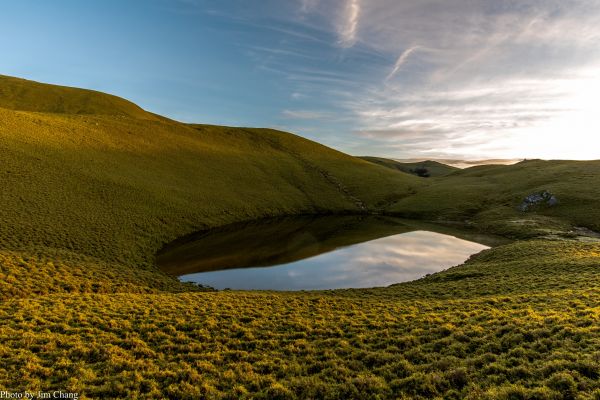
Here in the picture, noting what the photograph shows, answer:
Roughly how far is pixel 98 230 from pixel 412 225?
5605 cm

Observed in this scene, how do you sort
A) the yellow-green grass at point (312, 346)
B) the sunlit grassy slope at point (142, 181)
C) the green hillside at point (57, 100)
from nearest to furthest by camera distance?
the yellow-green grass at point (312, 346) → the sunlit grassy slope at point (142, 181) → the green hillside at point (57, 100)

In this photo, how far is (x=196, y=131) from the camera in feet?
357

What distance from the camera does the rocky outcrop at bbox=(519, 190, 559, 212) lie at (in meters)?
67.2

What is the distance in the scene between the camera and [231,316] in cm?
1834

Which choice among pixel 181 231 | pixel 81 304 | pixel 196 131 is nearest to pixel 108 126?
pixel 196 131

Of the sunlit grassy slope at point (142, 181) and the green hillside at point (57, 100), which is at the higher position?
the green hillside at point (57, 100)

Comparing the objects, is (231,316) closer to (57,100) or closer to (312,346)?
(312,346)

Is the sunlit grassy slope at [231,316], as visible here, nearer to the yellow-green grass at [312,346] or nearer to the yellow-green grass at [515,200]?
the yellow-green grass at [312,346]

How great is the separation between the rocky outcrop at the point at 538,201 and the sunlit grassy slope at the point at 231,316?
5.06 m

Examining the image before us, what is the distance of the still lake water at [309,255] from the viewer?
33072 mm

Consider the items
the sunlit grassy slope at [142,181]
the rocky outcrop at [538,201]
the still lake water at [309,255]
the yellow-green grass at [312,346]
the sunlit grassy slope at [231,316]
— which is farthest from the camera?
the rocky outcrop at [538,201]

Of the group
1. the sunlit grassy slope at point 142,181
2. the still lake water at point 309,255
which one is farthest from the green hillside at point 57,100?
the still lake water at point 309,255

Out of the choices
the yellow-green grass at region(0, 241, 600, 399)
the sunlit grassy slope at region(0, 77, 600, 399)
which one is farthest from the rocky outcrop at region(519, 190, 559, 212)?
the yellow-green grass at region(0, 241, 600, 399)

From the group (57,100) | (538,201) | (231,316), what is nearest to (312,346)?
(231,316)
